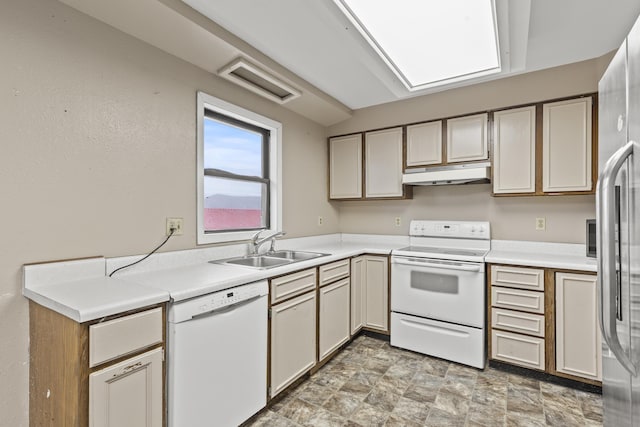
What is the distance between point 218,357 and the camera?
62.5 inches

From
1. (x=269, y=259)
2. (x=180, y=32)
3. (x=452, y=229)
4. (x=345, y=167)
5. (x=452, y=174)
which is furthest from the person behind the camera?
(x=345, y=167)

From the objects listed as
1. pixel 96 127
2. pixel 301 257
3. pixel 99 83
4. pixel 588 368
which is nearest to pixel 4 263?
pixel 96 127

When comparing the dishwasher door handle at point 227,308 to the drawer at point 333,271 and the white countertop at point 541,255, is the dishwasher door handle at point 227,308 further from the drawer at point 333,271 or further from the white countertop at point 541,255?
the white countertop at point 541,255

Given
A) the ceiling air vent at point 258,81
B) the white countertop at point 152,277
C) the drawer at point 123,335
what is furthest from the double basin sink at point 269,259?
the ceiling air vent at point 258,81

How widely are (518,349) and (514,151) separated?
163 centimetres

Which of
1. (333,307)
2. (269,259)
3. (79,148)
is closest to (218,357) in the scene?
(269,259)

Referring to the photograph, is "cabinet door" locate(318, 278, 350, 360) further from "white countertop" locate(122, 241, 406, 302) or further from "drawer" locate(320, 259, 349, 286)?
"white countertop" locate(122, 241, 406, 302)

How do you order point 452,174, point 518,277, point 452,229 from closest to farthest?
point 518,277, point 452,174, point 452,229

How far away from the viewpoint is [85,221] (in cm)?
160

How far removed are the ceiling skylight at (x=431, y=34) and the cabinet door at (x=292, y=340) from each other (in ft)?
6.15

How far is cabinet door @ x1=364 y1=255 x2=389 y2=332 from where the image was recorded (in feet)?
9.71

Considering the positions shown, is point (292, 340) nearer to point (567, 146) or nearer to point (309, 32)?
point (309, 32)

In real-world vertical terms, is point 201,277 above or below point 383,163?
below

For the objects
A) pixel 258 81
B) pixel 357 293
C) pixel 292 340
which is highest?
pixel 258 81
